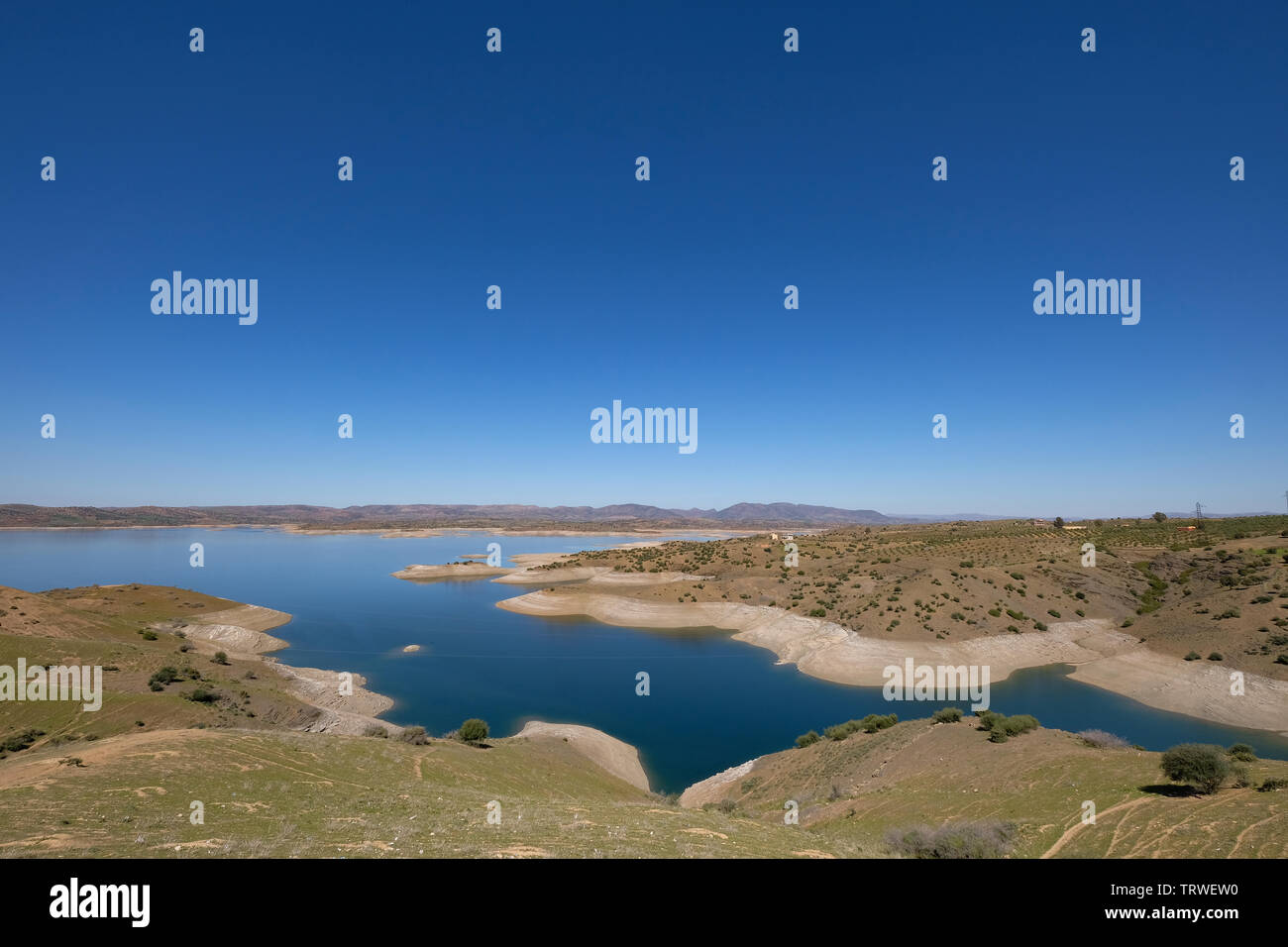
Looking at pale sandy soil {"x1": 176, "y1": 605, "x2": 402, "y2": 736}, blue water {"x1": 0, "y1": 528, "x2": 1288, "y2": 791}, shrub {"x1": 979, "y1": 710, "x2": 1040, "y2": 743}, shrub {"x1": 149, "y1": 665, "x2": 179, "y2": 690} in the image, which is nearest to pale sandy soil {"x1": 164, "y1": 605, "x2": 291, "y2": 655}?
pale sandy soil {"x1": 176, "y1": 605, "x2": 402, "y2": 736}

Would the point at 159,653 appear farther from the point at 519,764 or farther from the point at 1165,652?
the point at 1165,652

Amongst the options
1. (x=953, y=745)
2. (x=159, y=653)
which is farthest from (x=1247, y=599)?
(x=159, y=653)

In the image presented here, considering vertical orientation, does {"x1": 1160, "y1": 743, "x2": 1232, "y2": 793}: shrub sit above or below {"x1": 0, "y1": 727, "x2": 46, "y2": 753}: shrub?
above

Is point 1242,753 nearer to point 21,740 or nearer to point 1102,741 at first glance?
point 1102,741

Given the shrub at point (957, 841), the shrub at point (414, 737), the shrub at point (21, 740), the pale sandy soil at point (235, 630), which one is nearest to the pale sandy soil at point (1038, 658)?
the shrub at point (957, 841)

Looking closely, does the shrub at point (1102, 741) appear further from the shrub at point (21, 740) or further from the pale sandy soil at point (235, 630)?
the pale sandy soil at point (235, 630)

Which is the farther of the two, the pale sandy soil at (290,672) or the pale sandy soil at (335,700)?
the pale sandy soil at (290,672)

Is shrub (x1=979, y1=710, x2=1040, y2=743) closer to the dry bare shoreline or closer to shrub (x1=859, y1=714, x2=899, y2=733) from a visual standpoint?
shrub (x1=859, y1=714, x2=899, y2=733)

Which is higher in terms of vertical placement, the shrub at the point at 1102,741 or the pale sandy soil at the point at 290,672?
the shrub at the point at 1102,741
